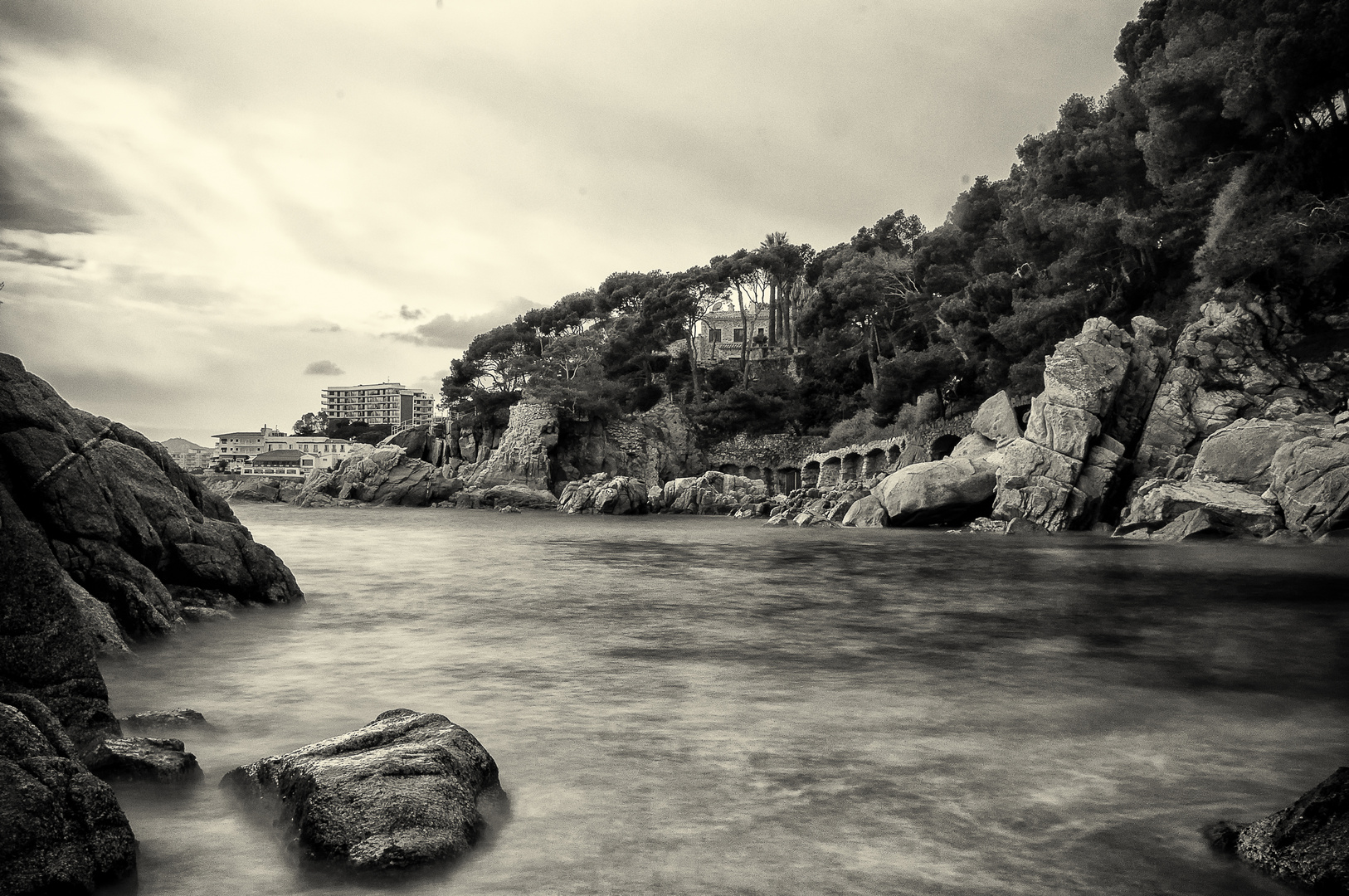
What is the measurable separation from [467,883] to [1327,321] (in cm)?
3143

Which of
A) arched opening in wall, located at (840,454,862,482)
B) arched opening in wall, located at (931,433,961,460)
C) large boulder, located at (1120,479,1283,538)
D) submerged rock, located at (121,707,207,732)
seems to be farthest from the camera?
arched opening in wall, located at (840,454,862,482)

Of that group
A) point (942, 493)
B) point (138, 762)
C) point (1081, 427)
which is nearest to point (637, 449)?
point (942, 493)

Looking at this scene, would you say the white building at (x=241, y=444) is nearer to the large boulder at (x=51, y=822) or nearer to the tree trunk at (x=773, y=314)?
the tree trunk at (x=773, y=314)

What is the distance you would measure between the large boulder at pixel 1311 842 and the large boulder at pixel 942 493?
27525 mm

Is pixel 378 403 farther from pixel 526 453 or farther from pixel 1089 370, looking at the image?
pixel 1089 370

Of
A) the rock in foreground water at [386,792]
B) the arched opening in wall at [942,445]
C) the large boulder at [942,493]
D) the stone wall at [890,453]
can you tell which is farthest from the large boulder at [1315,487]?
the rock in foreground water at [386,792]

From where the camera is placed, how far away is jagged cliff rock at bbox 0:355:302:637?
8062 millimetres

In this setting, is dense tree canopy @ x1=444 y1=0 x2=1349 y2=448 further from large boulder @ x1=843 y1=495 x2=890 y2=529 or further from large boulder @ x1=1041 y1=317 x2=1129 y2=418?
large boulder @ x1=843 y1=495 x2=890 y2=529

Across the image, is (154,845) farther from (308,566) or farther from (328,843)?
(308,566)

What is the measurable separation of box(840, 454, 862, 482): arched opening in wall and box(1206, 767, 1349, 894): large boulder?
4452cm

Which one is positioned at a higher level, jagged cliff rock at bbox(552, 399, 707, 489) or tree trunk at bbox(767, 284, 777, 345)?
tree trunk at bbox(767, 284, 777, 345)

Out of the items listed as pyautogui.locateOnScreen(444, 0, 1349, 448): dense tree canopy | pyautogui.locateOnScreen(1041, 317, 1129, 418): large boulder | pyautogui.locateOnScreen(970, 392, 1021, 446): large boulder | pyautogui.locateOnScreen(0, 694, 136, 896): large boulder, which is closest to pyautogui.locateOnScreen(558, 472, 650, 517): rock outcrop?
pyautogui.locateOnScreen(444, 0, 1349, 448): dense tree canopy

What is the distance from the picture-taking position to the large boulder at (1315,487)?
20453mm

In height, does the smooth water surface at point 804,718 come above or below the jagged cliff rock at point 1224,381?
below
